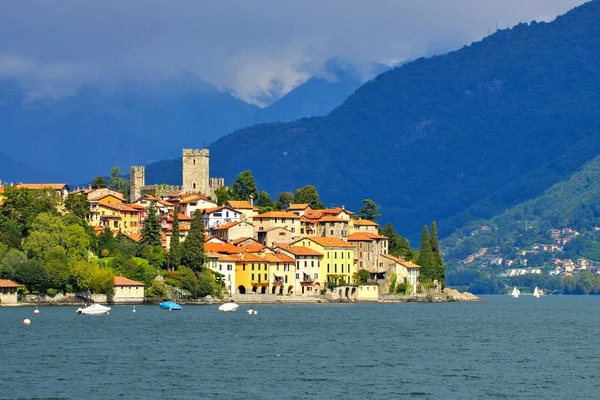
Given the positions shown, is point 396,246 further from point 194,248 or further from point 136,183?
point 194,248

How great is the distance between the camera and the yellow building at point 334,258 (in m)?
125

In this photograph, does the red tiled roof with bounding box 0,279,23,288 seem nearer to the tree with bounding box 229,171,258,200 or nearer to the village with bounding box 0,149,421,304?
the village with bounding box 0,149,421,304

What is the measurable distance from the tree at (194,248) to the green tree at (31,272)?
1273cm

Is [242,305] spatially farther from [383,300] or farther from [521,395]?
[521,395]

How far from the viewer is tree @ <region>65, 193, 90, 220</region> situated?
123 meters

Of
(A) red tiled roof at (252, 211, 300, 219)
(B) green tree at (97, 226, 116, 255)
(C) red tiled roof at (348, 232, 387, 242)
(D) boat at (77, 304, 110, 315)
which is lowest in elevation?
(D) boat at (77, 304, 110, 315)

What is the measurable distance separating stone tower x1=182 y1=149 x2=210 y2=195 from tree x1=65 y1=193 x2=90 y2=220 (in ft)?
82.3

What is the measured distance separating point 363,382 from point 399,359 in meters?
9.74

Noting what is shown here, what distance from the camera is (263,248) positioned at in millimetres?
123375

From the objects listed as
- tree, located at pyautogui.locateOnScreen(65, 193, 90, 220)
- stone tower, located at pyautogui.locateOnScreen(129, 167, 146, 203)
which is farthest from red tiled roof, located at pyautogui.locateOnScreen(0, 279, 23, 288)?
stone tower, located at pyautogui.locateOnScreen(129, 167, 146, 203)

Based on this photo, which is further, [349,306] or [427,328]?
[349,306]

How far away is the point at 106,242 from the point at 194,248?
8.58 m

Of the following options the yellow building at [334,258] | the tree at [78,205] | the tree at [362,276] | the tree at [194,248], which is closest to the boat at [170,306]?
the tree at [194,248]

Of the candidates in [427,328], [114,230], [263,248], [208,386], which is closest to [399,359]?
[208,386]
